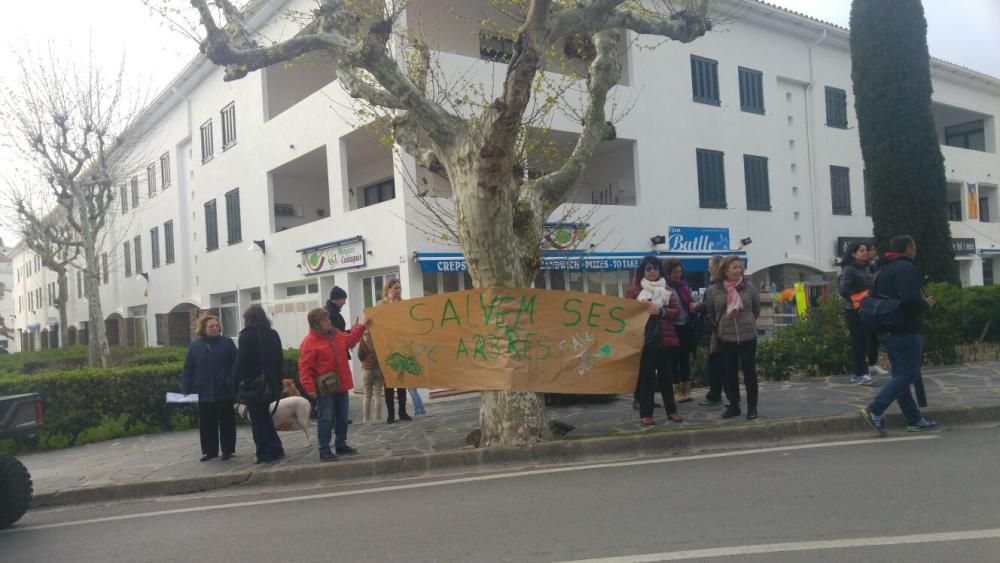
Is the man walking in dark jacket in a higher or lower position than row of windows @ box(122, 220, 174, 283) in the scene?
lower

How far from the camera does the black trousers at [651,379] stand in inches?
319

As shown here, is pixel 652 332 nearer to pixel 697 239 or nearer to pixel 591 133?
pixel 591 133

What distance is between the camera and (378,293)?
1548 cm

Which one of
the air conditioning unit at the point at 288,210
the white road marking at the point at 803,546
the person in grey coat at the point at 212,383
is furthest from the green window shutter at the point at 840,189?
the white road marking at the point at 803,546

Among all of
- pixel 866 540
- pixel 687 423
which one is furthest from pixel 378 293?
pixel 866 540

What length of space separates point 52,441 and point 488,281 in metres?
7.39

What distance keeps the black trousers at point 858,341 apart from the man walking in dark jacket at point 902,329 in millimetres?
2681

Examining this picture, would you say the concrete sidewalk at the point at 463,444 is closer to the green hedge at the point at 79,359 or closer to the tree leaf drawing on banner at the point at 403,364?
the tree leaf drawing on banner at the point at 403,364

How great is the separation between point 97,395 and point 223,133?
13337mm

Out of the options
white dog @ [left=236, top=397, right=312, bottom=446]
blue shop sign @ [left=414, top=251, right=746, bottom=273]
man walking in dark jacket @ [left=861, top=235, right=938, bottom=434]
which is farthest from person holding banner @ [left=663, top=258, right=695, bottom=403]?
white dog @ [left=236, top=397, right=312, bottom=446]

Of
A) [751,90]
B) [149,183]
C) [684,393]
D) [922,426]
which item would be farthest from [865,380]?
[149,183]

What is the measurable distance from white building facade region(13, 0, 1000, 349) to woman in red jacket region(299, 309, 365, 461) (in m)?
5.49

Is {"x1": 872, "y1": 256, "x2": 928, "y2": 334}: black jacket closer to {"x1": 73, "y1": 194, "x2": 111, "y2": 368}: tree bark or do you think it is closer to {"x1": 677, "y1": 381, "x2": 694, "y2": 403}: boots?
{"x1": 677, "y1": 381, "x2": 694, "y2": 403}: boots

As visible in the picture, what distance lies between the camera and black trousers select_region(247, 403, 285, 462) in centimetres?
814
